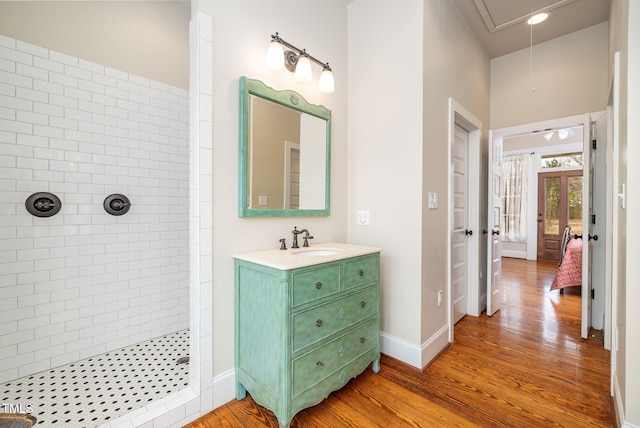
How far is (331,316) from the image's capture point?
1.67m

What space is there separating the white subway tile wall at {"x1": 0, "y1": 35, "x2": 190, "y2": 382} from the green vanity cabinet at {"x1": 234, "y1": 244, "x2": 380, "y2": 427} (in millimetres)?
1290

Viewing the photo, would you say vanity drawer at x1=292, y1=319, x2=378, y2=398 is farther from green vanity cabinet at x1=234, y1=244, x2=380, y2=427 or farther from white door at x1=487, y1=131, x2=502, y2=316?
white door at x1=487, y1=131, x2=502, y2=316

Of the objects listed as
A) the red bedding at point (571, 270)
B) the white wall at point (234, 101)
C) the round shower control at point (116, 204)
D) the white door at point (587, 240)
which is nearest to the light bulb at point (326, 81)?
the white wall at point (234, 101)

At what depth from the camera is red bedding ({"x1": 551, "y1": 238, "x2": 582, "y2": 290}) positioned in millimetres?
3744

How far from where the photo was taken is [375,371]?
6.75 ft

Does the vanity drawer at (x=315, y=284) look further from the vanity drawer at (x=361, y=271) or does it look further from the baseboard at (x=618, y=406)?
the baseboard at (x=618, y=406)

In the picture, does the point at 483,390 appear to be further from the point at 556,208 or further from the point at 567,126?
the point at 556,208

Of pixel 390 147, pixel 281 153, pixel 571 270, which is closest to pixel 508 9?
pixel 390 147

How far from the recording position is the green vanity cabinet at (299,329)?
1.46 meters

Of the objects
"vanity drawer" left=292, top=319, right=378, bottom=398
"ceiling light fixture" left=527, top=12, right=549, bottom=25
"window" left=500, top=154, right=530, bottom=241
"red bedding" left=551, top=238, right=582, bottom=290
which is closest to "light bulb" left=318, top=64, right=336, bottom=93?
"vanity drawer" left=292, top=319, right=378, bottom=398

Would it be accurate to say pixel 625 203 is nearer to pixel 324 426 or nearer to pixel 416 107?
pixel 416 107

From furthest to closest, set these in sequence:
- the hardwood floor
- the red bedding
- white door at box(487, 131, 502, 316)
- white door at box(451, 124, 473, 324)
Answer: the red bedding
white door at box(487, 131, 502, 316)
white door at box(451, 124, 473, 324)
the hardwood floor

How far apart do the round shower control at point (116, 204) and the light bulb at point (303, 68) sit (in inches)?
68.1

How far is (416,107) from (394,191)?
0.64 m
